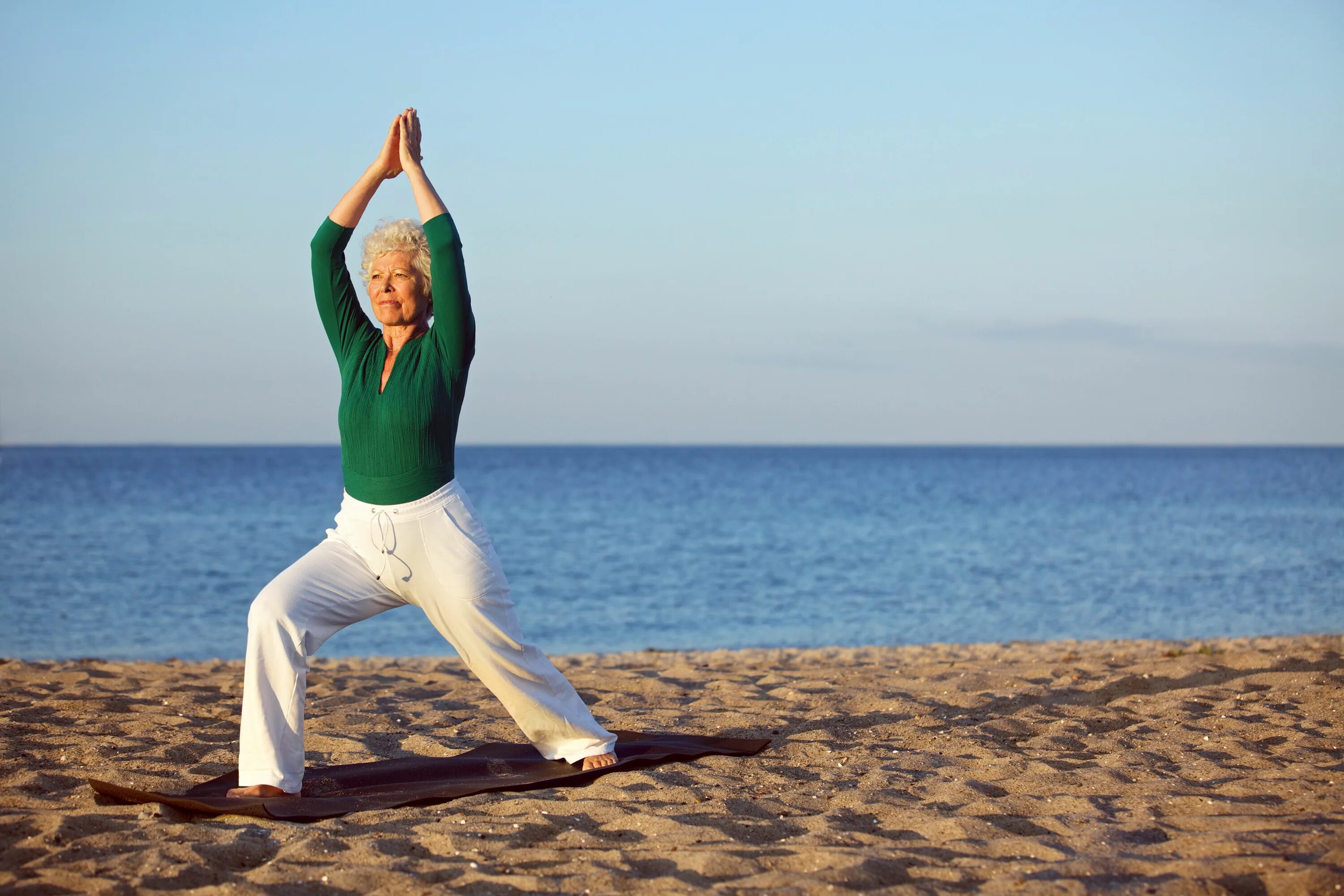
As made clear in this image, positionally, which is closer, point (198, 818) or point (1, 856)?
point (1, 856)

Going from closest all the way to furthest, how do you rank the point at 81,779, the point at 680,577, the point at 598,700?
the point at 81,779 → the point at 598,700 → the point at 680,577

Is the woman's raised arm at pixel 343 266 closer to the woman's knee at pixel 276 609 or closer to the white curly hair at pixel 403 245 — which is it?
the white curly hair at pixel 403 245

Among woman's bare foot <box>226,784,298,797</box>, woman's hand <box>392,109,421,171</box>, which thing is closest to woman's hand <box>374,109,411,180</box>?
woman's hand <box>392,109,421,171</box>

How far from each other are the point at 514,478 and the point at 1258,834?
62441mm

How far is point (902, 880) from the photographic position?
3.32m

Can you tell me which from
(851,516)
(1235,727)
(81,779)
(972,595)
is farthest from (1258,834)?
(851,516)

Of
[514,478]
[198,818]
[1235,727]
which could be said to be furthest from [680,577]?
[514,478]

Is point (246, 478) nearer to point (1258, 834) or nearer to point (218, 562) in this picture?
point (218, 562)

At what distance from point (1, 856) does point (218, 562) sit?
20.5 meters

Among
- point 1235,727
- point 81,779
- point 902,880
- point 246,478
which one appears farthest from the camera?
point 246,478

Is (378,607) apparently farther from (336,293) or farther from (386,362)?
(336,293)

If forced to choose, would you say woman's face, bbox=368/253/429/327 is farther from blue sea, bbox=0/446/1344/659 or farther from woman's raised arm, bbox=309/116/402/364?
blue sea, bbox=0/446/1344/659

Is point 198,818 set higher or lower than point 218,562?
higher

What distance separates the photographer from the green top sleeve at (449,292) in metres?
4.24
